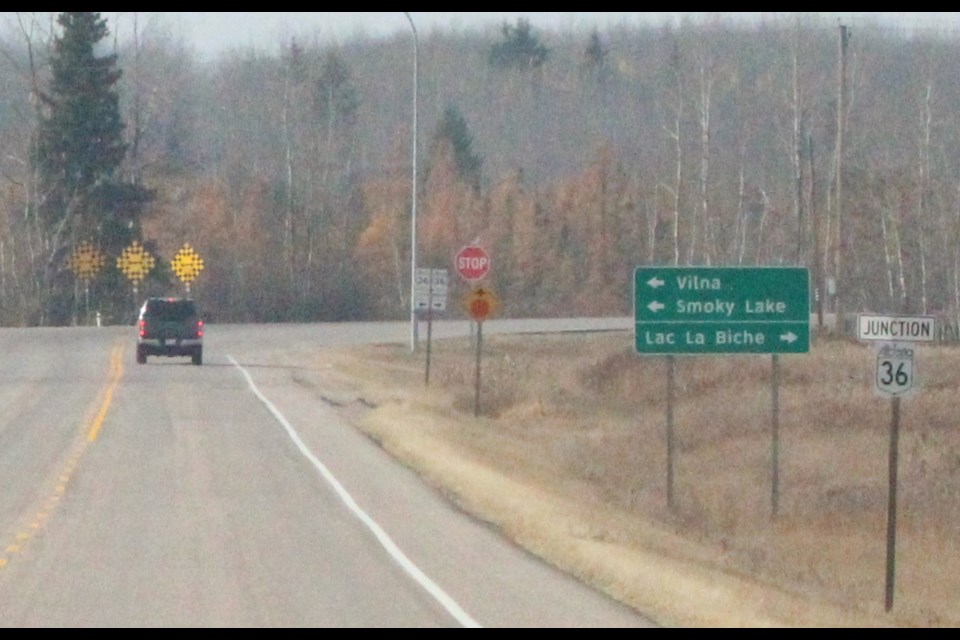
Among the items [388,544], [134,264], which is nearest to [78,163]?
[134,264]

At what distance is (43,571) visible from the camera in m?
14.0

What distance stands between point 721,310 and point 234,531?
1074 centimetres

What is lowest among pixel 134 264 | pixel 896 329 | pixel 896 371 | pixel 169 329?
pixel 169 329

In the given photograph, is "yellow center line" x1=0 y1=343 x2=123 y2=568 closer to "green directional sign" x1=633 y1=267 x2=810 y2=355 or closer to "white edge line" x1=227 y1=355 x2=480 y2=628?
"white edge line" x1=227 y1=355 x2=480 y2=628

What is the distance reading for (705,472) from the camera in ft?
101

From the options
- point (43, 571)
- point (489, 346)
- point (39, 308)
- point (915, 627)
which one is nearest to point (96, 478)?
point (43, 571)

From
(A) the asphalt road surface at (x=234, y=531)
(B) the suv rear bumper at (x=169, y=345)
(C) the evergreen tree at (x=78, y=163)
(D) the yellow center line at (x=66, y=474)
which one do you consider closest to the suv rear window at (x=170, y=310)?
(B) the suv rear bumper at (x=169, y=345)

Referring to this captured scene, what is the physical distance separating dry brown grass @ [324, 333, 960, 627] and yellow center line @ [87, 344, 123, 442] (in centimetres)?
484

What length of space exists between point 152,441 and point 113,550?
10343 mm

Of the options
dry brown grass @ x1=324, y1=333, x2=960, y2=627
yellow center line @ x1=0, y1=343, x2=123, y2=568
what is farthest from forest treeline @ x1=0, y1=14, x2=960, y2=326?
yellow center line @ x1=0, y1=343, x2=123, y2=568

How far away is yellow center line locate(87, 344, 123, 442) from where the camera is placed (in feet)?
88.5

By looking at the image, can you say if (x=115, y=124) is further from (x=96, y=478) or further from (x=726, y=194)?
(x=96, y=478)

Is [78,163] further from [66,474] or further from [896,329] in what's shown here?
[896,329]
